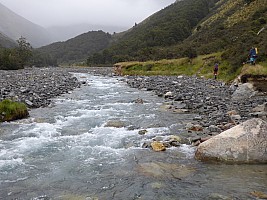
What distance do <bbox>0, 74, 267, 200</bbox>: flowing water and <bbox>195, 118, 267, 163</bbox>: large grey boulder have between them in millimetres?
317

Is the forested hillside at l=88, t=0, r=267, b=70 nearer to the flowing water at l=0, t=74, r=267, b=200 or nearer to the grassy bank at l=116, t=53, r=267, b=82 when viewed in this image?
the grassy bank at l=116, t=53, r=267, b=82

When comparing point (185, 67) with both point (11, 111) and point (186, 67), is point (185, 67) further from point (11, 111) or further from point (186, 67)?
point (11, 111)

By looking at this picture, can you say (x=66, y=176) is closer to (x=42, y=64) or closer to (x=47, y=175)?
(x=47, y=175)

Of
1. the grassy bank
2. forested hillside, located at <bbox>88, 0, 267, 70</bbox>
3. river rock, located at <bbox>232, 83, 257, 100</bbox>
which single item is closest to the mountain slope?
forested hillside, located at <bbox>88, 0, 267, 70</bbox>

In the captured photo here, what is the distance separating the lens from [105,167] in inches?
354

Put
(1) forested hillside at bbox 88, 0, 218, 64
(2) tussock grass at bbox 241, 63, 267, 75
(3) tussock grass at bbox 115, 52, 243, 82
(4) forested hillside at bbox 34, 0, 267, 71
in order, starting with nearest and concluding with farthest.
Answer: (2) tussock grass at bbox 241, 63, 267, 75
(3) tussock grass at bbox 115, 52, 243, 82
(4) forested hillside at bbox 34, 0, 267, 71
(1) forested hillside at bbox 88, 0, 218, 64

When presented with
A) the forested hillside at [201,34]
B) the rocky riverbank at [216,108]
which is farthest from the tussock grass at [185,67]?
the rocky riverbank at [216,108]

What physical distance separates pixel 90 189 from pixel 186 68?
42129mm

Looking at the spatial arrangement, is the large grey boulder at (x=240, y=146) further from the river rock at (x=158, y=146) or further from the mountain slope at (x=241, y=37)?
the mountain slope at (x=241, y=37)

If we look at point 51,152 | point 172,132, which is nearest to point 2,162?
point 51,152

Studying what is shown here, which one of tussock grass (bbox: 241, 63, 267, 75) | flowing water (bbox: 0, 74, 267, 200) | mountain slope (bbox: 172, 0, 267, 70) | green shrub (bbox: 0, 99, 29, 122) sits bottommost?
flowing water (bbox: 0, 74, 267, 200)

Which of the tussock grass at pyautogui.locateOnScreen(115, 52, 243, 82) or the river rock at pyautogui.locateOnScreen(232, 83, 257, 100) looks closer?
the river rock at pyautogui.locateOnScreen(232, 83, 257, 100)

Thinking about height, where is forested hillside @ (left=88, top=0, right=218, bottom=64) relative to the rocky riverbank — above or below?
above

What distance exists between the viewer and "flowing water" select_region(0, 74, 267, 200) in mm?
7277
